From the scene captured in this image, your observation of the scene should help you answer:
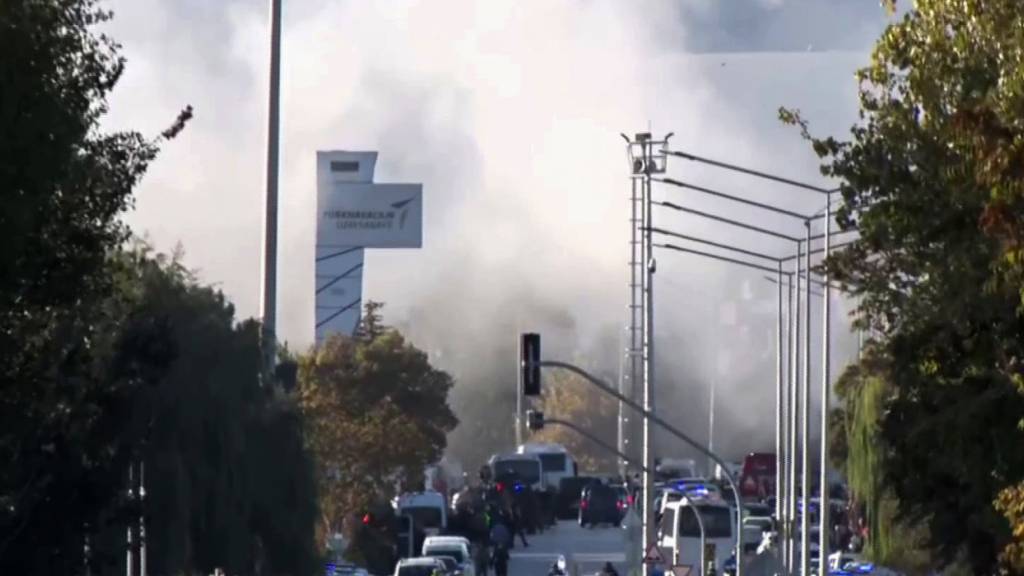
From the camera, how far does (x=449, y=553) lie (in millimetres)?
57500

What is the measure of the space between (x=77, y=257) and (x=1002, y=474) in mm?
9503

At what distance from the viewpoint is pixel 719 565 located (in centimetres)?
6184

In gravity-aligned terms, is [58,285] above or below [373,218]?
below

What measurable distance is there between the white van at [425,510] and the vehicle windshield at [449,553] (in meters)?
12.7

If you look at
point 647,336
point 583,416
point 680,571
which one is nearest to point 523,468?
point 647,336

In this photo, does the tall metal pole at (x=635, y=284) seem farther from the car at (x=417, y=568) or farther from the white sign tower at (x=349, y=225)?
→ the white sign tower at (x=349, y=225)

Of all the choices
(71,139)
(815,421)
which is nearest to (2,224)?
(71,139)

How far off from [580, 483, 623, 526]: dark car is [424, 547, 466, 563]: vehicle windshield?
32.9 metres

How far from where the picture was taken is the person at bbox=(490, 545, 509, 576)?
6122cm

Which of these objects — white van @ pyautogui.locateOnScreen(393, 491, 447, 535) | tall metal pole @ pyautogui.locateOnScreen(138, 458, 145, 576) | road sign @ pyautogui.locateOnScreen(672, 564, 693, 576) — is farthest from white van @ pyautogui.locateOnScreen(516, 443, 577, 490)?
tall metal pole @ pyautogui.locateOnScreen(138, 458, 145, 576)

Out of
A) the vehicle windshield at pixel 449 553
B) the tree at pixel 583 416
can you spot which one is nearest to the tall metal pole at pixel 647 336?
the vehicle windshield at pixel 449 553

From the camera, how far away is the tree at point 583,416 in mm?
149375

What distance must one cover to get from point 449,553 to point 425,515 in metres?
15.6

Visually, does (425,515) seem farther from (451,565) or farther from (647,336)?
(647,336)
